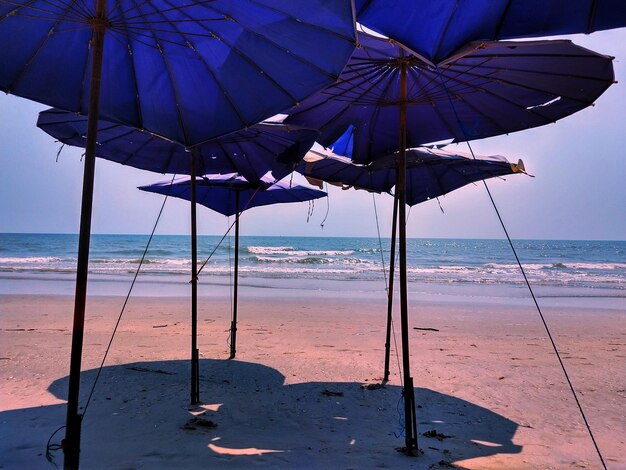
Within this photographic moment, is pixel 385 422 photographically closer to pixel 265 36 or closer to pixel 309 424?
pixel 309 424

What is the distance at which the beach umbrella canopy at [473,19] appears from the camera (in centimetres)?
223

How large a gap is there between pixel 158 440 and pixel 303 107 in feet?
10.5

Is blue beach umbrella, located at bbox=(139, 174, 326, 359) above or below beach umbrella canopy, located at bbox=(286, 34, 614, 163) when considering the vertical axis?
below

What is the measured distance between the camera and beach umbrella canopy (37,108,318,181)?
15.7 feet

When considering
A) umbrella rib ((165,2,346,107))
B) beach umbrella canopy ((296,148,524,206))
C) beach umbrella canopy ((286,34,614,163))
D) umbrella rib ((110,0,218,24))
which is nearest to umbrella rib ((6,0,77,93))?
umbrella rib ((110,0,218,24))

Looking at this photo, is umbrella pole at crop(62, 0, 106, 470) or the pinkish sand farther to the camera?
the pinkish sand

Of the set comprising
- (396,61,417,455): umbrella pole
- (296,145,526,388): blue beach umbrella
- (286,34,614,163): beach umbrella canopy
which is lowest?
(396,61,417,455): umbrella pole

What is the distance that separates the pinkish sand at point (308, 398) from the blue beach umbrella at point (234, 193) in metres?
1.47

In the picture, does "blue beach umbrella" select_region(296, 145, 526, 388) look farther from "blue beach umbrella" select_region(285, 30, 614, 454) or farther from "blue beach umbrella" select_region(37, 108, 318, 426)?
"blue beach umbrella" select_region(37, 108, 318, 426)

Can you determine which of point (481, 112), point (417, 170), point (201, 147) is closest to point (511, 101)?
point (481, 112)

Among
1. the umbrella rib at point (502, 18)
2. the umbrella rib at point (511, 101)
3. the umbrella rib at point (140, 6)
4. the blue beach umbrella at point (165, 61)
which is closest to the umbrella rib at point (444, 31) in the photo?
the umbrella rib at point (502, 18)

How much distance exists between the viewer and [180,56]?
11.0ft

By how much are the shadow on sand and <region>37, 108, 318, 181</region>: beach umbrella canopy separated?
258 centimetres

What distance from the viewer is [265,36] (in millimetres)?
2996
